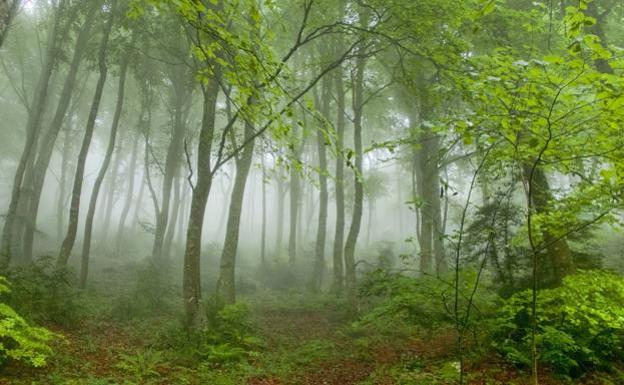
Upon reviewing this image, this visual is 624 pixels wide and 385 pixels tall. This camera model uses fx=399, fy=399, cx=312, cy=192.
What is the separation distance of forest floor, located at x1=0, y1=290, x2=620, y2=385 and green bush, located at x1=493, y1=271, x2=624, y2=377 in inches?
11.5

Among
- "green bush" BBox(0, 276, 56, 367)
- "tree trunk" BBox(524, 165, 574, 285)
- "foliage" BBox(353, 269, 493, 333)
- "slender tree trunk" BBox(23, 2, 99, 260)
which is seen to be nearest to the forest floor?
"green bush" BBox(0, 276, 56, 367)

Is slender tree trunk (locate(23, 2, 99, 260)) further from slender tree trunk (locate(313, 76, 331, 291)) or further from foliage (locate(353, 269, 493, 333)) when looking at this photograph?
foliage (locate(353, 269, 493, 333))

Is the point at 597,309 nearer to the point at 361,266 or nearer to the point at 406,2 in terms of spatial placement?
the point at 406,2

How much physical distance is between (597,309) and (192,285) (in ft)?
23.6

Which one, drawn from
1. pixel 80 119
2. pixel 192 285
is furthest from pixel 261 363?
pixel 80 119

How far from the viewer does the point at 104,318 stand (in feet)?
32.7

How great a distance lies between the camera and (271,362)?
791 cm

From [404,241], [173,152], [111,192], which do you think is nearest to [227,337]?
[404,241]

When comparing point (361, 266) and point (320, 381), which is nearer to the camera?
point (320, 381)

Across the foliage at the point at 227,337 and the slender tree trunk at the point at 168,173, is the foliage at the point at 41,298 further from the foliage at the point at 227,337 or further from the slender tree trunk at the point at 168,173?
the slender tree trunk at the point at 168,173

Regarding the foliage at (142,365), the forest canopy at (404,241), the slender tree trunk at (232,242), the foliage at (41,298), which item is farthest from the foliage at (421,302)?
the foliage at (41,298)

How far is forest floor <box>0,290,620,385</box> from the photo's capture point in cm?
598

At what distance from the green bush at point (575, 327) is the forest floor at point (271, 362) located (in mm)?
293

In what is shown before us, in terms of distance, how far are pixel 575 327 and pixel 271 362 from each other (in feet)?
17.4
